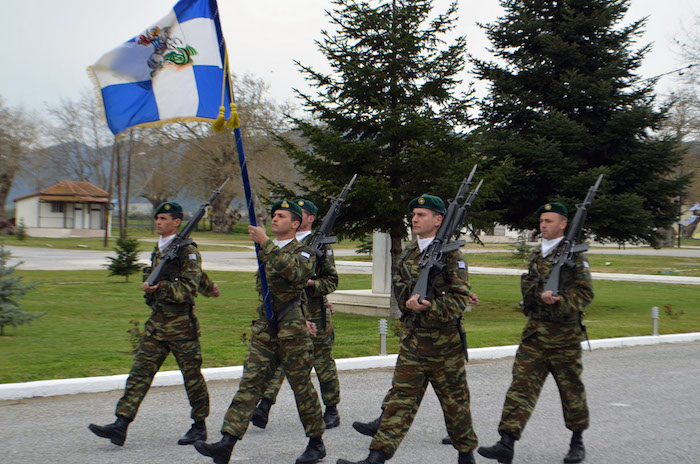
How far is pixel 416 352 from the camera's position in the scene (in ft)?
16.7

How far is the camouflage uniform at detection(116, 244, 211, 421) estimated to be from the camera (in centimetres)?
580

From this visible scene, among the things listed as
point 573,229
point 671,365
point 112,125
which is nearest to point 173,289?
point 112,125

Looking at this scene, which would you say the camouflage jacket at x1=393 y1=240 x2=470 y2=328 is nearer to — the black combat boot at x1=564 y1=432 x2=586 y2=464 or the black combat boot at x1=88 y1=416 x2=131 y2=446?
the black combat boot at x1=564 y1=432 x2=586 y2=464

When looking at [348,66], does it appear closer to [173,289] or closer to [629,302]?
[173,289]

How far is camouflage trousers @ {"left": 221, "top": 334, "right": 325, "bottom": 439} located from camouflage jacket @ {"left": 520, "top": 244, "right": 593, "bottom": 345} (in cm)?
179

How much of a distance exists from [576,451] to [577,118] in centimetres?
1387

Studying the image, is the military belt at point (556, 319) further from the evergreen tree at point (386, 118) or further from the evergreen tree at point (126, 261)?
the evergreen tree at point (126, 261)

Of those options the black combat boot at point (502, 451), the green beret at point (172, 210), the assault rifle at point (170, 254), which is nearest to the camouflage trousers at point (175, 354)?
the assault rifle at point (170, 254)

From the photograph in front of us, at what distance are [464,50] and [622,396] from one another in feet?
27.1

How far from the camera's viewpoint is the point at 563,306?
5594mm

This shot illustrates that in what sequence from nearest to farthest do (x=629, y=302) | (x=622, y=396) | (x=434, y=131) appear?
(x=622, y=396) → (x=434, y=131) → (x=629, y=302)

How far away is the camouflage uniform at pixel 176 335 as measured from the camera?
19.0ft

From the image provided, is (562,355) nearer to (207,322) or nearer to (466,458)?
(466,458)

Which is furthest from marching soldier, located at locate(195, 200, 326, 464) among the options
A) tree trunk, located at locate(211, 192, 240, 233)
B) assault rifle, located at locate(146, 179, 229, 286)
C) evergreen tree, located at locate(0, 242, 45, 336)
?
tree trunk, located at locate(211, 192, 240, 233)
